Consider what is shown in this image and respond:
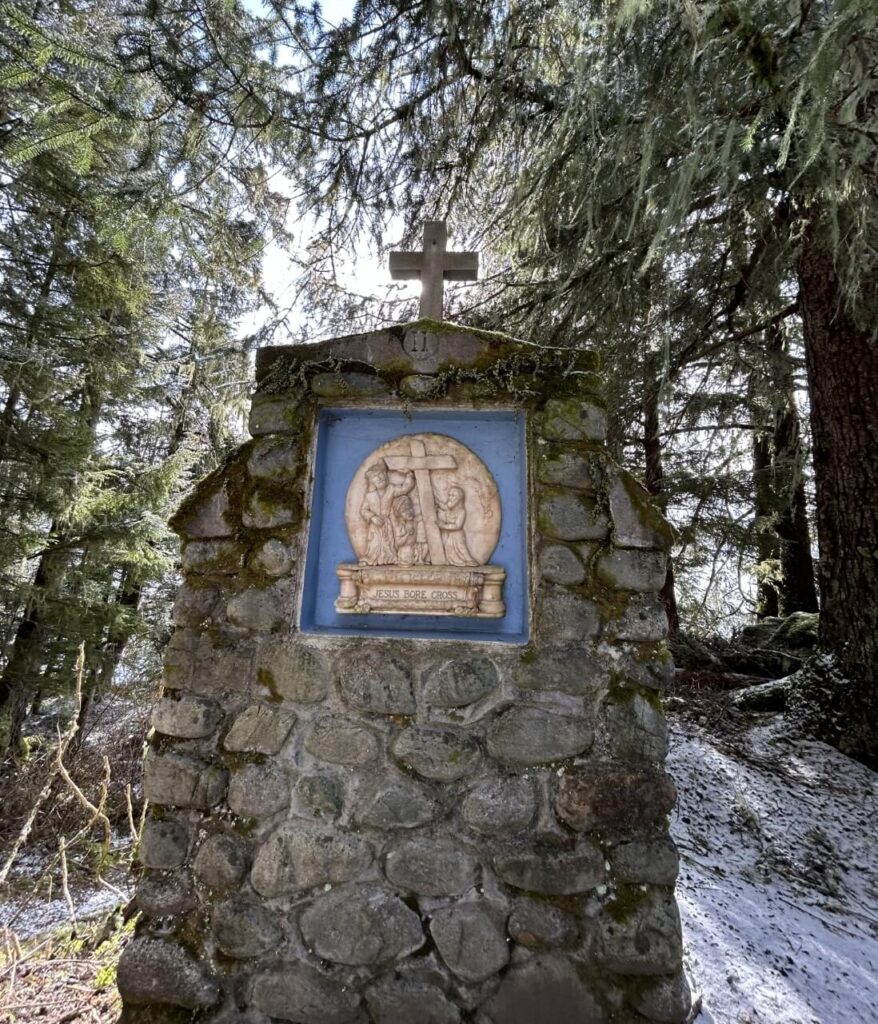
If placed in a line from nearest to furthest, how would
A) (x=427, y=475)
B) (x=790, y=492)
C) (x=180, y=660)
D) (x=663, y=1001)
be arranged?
(x=663, y=1001) < (x=180, y=660) < (x=427, y=475) < (x=790, y=492)

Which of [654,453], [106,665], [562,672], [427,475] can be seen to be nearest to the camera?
[562,672]

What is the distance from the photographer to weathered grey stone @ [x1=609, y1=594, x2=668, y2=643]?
190 cm

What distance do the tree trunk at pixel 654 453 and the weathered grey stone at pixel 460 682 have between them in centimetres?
356

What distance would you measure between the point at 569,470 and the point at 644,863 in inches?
50.9

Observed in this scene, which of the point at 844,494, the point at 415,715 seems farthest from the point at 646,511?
the point at 844,494

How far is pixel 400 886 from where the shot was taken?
1771 millimetres

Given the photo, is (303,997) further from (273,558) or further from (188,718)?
(273,558)

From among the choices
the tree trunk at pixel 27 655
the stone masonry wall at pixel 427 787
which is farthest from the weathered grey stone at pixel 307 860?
the tree trunk at pixel 27 655

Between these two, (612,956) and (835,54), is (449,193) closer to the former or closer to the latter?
(835,54)

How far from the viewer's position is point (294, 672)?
1.94 m

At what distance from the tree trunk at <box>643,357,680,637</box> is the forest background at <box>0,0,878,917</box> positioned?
0.17ft

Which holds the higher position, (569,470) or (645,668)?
(569,470)

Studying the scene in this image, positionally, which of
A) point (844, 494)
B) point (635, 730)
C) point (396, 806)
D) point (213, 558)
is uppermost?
point (844, 494)

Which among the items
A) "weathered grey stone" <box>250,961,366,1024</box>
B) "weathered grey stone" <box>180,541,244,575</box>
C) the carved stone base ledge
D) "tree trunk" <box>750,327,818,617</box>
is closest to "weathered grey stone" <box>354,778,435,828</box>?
"weathered grey stone" <box>250,961,366,1024</box>
